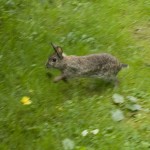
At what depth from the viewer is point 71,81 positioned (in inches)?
260

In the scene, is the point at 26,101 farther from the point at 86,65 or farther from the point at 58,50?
the point at 86,65

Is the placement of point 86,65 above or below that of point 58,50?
below

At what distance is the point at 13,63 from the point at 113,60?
48.9 inches

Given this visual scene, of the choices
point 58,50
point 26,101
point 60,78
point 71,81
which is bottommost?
point 71,81

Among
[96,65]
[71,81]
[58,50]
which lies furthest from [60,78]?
[96,65]

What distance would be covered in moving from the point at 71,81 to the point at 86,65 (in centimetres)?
31

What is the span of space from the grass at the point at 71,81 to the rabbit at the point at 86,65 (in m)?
0.13

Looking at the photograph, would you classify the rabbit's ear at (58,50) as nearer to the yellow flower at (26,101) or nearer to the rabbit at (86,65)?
the rabbit at (86,65)

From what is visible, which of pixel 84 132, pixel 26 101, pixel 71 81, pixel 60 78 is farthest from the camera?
pixel 71 81

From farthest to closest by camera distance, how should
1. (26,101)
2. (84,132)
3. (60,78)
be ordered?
(60,78) < (26,101) < (84,132)

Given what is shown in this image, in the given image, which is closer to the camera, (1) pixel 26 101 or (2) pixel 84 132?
(2) pixel 84 132

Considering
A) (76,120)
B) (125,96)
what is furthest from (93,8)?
(76,120)

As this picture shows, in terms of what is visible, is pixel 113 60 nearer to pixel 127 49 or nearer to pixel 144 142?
pixel 127 49

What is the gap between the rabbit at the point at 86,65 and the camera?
252 inches
